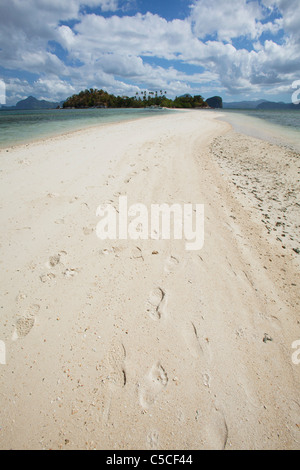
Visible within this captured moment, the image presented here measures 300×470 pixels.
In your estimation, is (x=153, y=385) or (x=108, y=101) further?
(x=108, y=101)

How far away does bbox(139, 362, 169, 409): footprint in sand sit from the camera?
76.4 inches

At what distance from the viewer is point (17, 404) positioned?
6.09 ft

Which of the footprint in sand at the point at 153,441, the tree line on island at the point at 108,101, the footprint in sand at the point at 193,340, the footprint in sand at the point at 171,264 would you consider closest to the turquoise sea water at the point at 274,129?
the footprint in sand at the point at 171,264

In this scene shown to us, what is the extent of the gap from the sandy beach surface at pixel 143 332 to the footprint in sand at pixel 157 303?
14mm

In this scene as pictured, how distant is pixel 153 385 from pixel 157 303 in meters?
0.93

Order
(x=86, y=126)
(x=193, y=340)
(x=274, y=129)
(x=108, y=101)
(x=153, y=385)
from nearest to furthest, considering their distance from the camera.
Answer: (x=153, y=385) → (x=193, y=340) → (x=86, y=126) → (x=274, y=129) → (x=108, y=101)

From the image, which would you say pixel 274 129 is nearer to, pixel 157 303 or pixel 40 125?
pixel 40 125

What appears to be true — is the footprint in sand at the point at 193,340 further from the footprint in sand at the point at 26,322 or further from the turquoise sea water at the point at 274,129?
the turquoise sea water at the point at 274,129

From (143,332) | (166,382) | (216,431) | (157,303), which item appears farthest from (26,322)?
(216,431)

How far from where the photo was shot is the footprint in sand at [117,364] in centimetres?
204

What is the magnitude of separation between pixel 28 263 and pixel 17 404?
1.81 metres

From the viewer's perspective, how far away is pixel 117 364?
84.4 inches

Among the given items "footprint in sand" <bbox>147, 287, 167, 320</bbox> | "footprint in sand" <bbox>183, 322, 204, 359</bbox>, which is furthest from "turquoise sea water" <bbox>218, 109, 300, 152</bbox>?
"footprint in sand" <bbox>183, 322, 204, 359</bbox>
